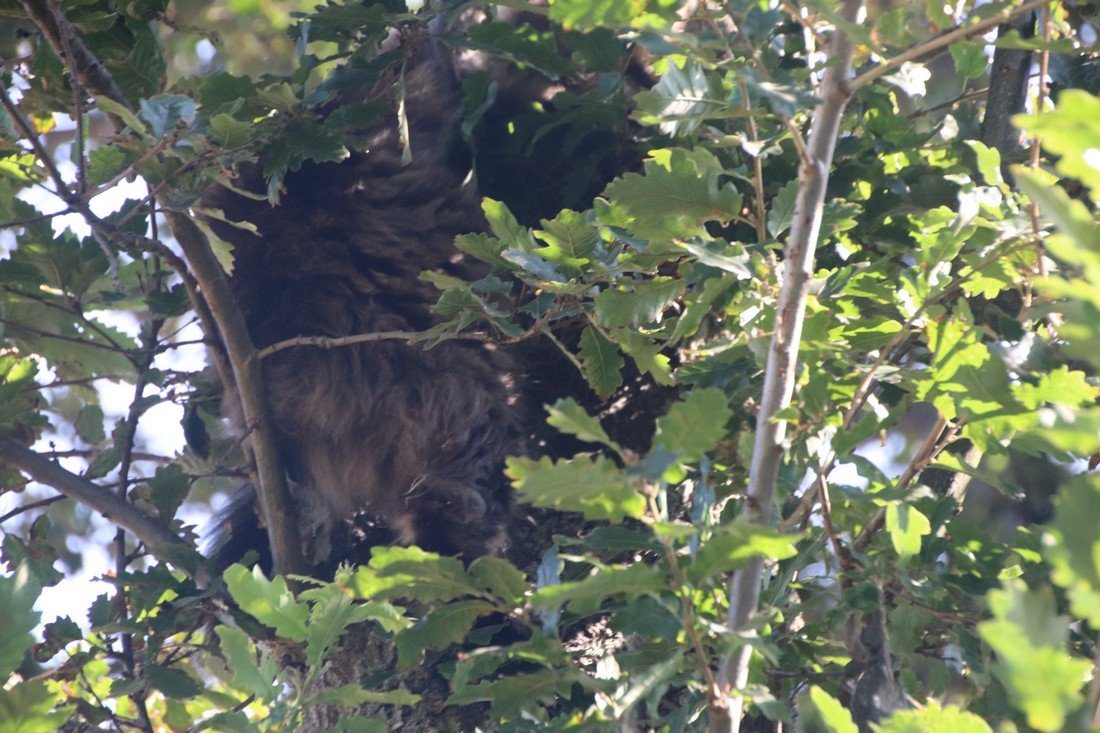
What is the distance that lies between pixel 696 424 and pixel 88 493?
1370 mm

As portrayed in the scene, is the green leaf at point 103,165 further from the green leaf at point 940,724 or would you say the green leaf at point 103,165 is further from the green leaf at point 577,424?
the green leaf at point 940,724

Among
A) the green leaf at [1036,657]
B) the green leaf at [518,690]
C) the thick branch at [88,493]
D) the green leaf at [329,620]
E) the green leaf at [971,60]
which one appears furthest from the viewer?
the thick branch at [88,493]

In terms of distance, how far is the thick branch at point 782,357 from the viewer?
119cm

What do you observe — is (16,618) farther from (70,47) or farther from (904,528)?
(904,528)

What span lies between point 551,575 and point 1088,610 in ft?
2.01

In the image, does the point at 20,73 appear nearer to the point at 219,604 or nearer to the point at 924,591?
the point at 219,604

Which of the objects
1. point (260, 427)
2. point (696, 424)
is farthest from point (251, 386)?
point (696, 424)

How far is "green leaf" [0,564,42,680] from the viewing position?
4.10 feet

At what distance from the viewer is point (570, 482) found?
3.38 feet

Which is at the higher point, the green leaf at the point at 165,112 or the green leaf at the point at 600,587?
the green leaf at the point at 165,112

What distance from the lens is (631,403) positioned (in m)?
2.07

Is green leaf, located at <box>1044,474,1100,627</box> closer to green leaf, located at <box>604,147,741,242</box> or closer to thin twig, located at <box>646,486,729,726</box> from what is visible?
thin twig, located at <box>646,486,729,726</box>

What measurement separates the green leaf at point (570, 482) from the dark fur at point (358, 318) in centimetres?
107

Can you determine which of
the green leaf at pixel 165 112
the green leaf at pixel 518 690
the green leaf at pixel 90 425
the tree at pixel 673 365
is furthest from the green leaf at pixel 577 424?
the green leaf at pixel 90 425
